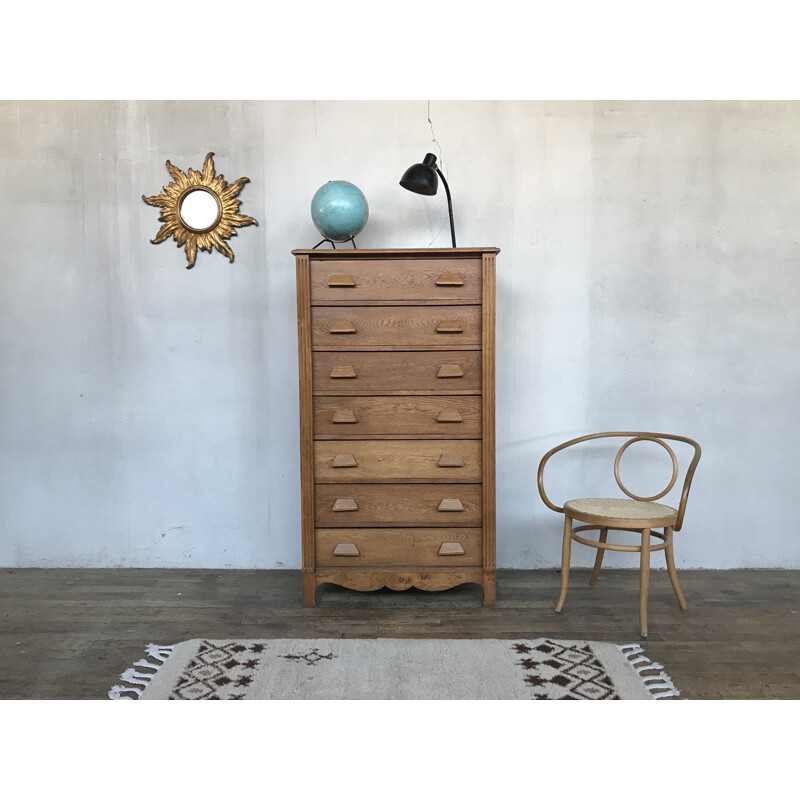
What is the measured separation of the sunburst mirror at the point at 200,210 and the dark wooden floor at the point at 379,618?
1715 millimetres

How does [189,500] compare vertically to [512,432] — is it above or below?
below

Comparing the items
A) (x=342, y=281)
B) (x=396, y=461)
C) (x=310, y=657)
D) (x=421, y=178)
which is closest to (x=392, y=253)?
(x=342, y=281)

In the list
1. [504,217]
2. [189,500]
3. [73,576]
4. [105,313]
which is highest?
[504,217]

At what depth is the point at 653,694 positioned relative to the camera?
2486 millimetres

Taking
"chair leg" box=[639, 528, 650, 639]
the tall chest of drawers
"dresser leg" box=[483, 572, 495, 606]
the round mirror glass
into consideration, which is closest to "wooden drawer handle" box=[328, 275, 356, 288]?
the tall chest of drawers

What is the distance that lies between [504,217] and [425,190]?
70cm

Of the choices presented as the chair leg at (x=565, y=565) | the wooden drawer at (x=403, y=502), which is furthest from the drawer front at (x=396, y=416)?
the chair leg at (x=565, y=565)

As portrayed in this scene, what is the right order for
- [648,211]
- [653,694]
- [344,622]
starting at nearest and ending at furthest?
[653,694] < [344,622] < [648,211]

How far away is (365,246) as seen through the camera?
3.87 metres

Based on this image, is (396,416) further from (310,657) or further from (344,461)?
(310,657)

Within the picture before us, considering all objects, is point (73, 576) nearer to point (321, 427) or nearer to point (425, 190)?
point (321, 427)

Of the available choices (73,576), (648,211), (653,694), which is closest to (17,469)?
(73,576)

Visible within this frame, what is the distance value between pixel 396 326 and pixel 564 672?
1557mm

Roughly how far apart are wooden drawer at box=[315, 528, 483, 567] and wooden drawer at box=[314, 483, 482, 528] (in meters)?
0.04
